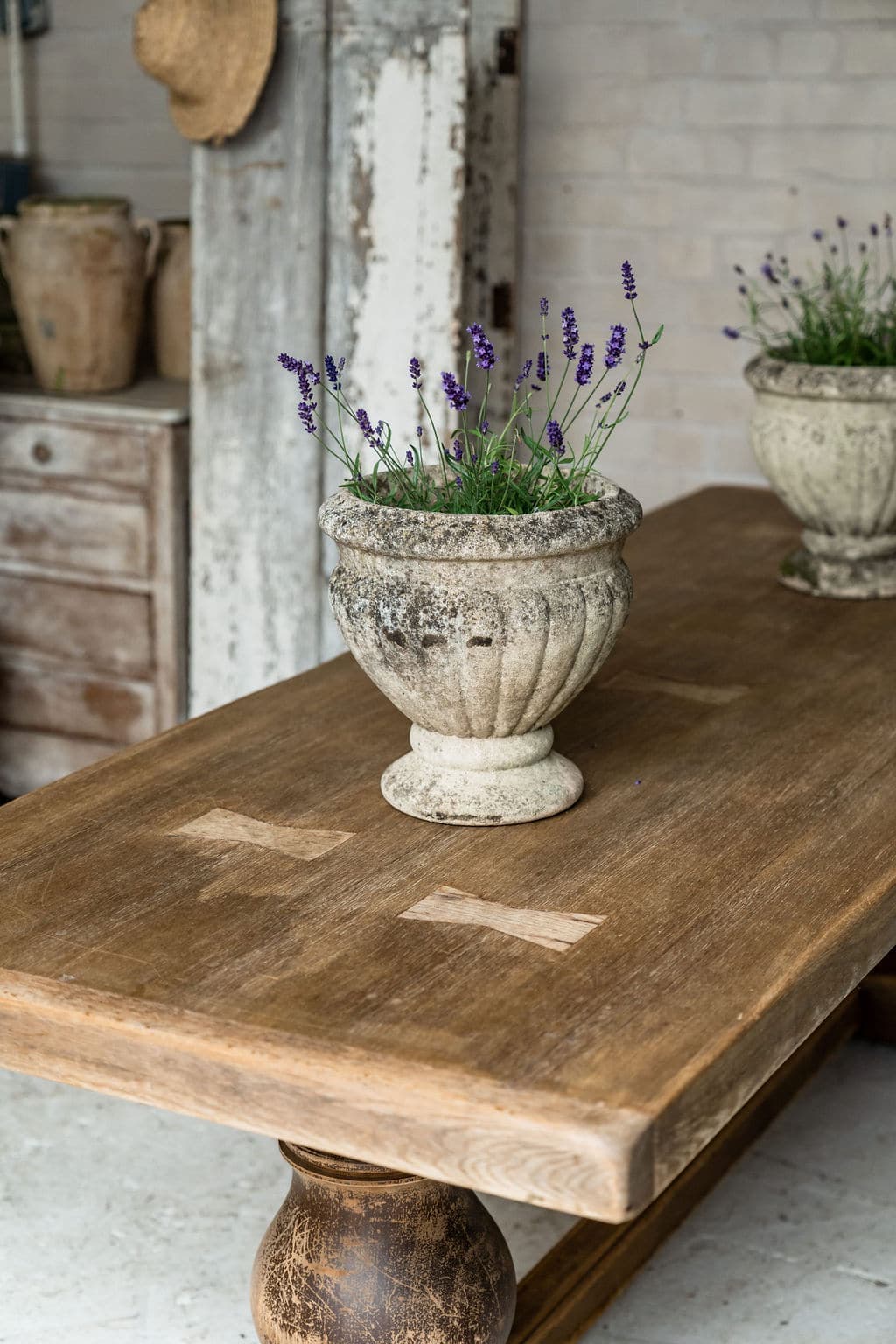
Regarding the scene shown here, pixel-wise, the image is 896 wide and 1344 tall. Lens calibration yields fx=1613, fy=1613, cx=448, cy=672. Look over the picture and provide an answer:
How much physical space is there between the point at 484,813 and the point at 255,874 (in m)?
0.19

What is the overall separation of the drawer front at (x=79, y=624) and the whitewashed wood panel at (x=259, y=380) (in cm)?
14

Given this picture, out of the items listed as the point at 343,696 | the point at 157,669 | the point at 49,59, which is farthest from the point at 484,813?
the point at 49,59

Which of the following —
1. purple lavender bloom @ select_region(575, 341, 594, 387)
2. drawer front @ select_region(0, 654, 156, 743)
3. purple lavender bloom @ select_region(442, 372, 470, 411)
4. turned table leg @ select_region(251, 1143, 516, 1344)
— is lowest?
drawer front @ select_region(0, 654, 156, 743)

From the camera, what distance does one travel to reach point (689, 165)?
2883 mm

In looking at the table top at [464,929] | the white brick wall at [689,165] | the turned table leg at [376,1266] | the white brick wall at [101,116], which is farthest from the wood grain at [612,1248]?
the white brick wall at [101,116]

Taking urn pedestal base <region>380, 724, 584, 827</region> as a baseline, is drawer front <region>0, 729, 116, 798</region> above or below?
below

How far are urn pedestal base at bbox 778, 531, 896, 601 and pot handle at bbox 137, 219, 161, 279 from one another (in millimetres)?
1571

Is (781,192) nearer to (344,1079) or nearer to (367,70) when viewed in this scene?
(367,70)

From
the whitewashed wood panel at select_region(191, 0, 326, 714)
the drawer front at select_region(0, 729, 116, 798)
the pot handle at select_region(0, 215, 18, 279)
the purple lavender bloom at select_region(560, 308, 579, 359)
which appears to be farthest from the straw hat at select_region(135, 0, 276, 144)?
the purple lavender bloom at select_region(560, 308, 579, 359)

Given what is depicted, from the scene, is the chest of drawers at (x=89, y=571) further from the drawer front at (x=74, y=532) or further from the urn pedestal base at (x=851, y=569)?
the urn pedestal base at (x=851, y=569)

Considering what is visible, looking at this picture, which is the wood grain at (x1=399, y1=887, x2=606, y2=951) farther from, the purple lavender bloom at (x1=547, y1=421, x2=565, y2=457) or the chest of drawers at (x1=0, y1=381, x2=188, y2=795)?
the chest of drawers at (x1=0, y1=381, x2=188, y2=795)

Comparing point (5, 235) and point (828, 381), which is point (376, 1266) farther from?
point (5, 235)

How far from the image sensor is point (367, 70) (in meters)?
2.47

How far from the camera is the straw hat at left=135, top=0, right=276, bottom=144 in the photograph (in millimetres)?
2404
